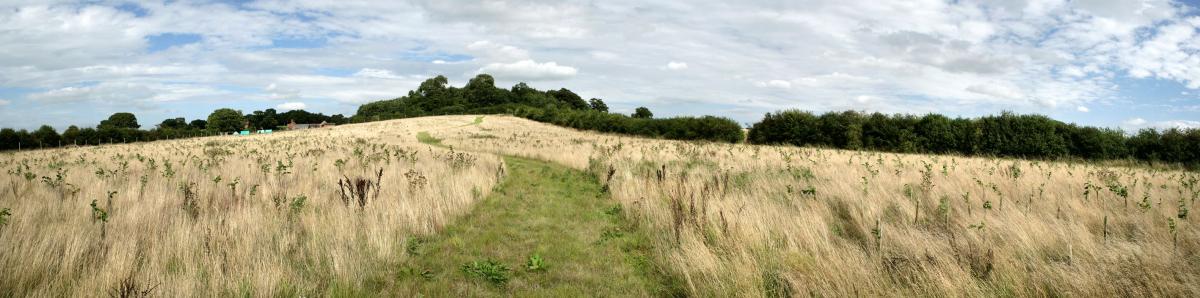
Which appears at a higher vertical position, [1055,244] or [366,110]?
[366,110]

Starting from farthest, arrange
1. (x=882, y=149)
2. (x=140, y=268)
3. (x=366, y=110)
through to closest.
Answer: (x=366, y=110), (x=882, y=149), (x=140, y=268)

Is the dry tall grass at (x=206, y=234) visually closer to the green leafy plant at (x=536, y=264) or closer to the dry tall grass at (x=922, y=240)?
the green leafy plant at (x=536, y=264)

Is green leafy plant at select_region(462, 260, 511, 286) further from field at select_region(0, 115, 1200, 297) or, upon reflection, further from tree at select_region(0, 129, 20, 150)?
tree at select_region(0, 129, 20, 150)

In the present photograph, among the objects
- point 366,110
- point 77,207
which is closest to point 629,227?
point 77,207

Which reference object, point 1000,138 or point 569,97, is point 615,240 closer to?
point 1000,138

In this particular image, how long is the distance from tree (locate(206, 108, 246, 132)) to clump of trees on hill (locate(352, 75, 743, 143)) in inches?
938

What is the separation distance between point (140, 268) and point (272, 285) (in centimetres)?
193

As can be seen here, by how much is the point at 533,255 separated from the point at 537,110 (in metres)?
78.0

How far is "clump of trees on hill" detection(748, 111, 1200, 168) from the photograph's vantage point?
28.0 m

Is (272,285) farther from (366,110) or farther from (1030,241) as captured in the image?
(366,110)

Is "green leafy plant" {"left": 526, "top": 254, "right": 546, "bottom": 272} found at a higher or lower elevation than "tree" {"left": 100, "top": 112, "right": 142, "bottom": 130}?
lower

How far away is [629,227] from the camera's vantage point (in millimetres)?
8758

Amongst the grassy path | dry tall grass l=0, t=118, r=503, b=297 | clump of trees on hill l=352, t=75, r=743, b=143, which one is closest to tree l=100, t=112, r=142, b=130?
clump of trees on hill l=352, t=75, r=743, b=143

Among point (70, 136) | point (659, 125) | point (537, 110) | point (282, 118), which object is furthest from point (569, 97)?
point (70, 136)
